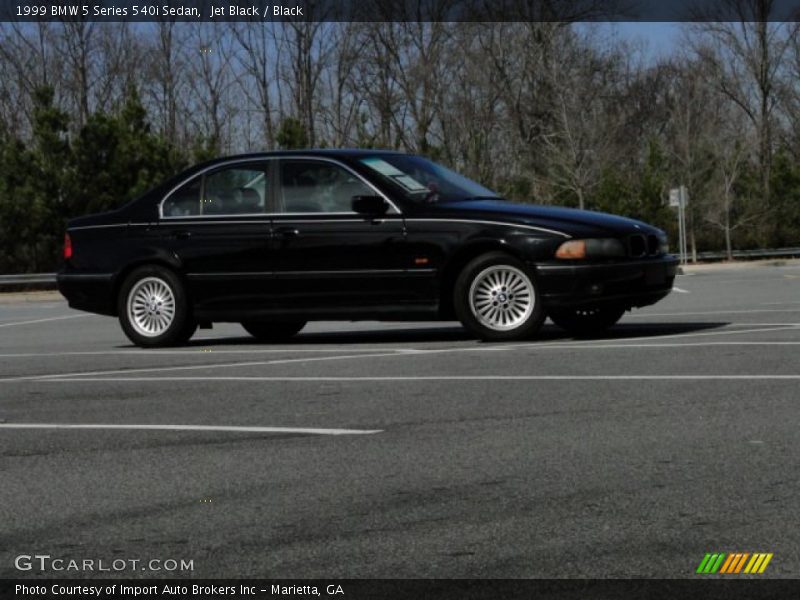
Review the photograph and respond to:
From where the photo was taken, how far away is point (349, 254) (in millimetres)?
12828

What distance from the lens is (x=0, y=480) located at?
6492 mm

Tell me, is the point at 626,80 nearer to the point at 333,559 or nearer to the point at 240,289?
the point at 240,289

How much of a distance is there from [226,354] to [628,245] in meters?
3.33

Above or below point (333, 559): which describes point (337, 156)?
above

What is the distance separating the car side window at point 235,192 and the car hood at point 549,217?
1599 mm

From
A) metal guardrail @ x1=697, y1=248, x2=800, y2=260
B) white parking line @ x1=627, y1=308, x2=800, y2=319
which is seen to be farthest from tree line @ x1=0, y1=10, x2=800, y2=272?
white parking line @ x1=627, y1=308, x2=800, y2=319

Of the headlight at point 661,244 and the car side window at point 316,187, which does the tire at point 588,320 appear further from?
the car side window at point 316,187

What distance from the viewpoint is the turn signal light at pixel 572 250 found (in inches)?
479

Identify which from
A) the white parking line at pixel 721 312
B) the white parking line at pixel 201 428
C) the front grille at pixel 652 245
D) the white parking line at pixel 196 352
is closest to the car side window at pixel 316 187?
the white parking line at pixel 196 352

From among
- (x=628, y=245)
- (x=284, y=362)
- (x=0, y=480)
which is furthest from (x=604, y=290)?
(x=0, y=480)

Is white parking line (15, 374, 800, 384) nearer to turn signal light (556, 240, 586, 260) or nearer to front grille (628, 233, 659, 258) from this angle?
turn signal light (556, 240, 586, 260)

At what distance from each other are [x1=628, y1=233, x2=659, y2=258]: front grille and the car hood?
0.06m
